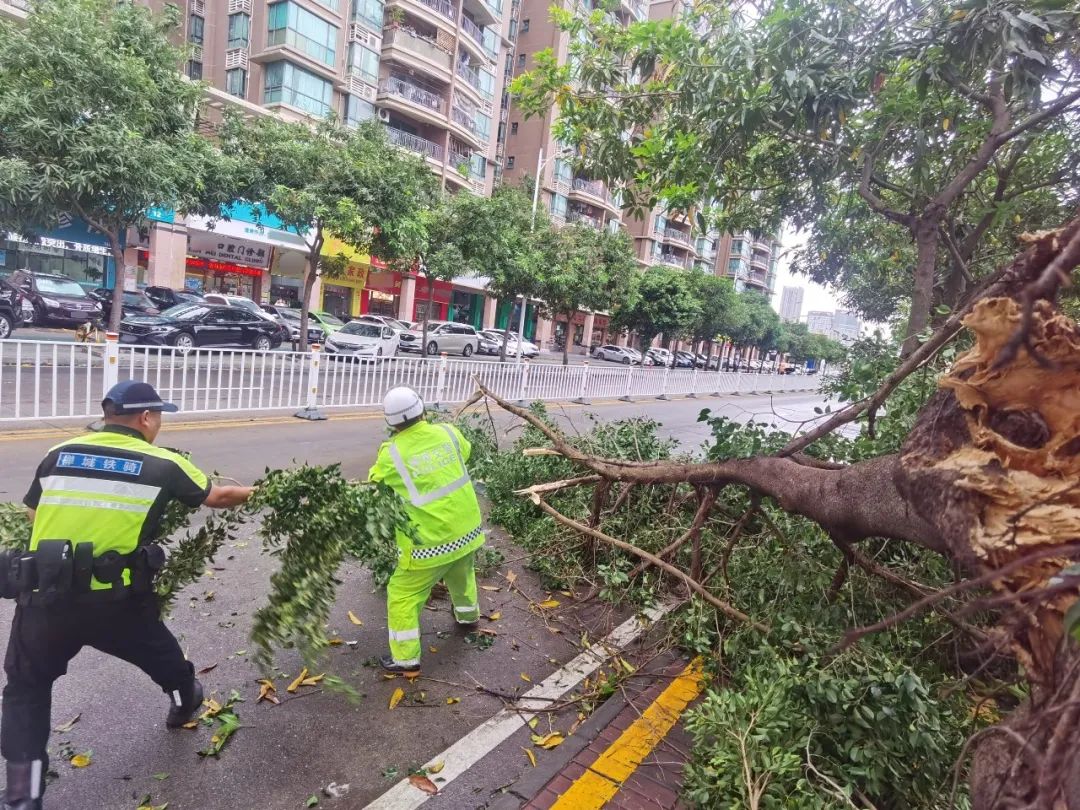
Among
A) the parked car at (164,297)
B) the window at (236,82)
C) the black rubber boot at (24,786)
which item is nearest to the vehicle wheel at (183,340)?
the parked car at (164,297)

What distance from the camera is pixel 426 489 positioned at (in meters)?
3.34

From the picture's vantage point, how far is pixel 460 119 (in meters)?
32.8

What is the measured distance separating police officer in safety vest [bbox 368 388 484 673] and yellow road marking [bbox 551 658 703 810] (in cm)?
112

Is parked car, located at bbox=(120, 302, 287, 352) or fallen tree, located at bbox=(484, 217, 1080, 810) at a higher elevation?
fallen tree, located at bbox=(484, 217, 1080, 810)

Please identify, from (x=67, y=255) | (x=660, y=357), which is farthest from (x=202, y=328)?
(x=660, y=357)

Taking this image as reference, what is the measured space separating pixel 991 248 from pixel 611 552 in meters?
7.15

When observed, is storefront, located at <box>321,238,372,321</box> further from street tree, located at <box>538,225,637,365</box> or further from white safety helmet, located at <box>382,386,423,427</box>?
white safety helmet, located at <box>382,386,423,427</box>

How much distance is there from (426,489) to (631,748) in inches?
61.8

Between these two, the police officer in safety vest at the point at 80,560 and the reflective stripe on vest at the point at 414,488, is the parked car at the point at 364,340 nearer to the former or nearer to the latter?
the reflective stripe on vest at the point at 414,488

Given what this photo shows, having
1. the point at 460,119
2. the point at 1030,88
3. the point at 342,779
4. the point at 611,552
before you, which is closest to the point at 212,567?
the point at 342,779

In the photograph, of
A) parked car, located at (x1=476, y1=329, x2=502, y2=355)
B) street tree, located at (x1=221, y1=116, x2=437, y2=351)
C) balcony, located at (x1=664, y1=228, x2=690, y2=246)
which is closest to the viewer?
street tree, located at (x1=221, y1=116, x2=437, y2=351)

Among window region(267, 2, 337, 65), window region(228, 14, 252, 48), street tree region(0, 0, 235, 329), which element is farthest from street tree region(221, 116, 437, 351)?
window region(228, 14, 252, 48)

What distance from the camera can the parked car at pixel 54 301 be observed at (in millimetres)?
15961

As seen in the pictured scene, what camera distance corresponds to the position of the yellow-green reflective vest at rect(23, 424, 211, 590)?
230cm
